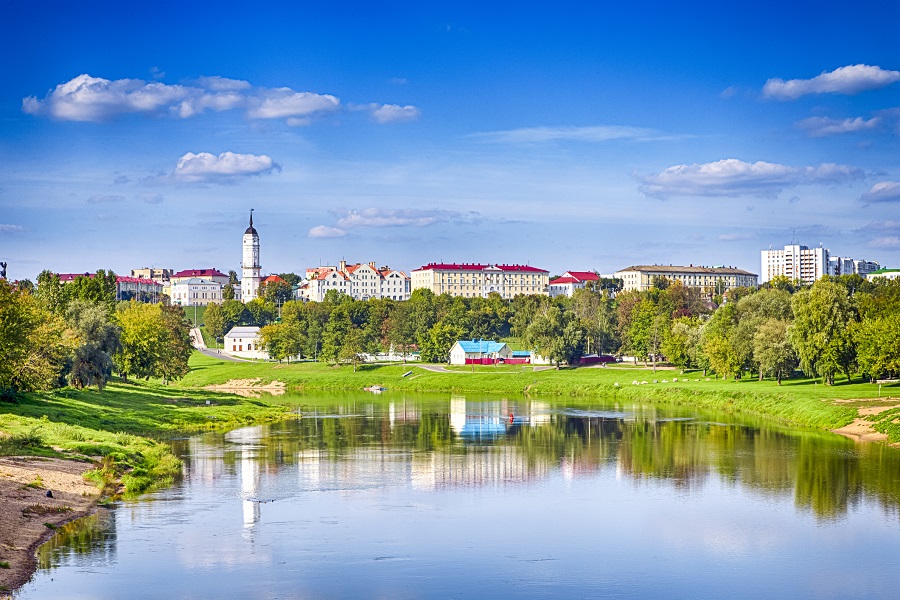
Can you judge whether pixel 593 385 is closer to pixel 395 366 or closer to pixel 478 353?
pixel 395 366

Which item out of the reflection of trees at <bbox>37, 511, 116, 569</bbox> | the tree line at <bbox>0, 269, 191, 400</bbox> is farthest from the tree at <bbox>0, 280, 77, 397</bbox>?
the reflection of trees at <bbox>37, 511, 116, 569</bbox>

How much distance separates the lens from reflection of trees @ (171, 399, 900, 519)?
147ft

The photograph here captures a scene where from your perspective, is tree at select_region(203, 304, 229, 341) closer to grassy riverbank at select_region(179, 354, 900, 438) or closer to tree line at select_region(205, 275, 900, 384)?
tree line at select_region(205, 275, 900, 384)

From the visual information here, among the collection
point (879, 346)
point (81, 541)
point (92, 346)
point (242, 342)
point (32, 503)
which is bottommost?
point (81, 541)

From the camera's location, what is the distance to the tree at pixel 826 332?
7669 centimetres

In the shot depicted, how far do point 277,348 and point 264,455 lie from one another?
293 feet

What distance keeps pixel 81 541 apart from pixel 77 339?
40.6 meters

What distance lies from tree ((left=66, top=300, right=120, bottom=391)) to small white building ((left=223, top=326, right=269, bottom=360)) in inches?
3363

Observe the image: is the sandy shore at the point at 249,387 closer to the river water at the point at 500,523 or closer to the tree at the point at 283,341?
the tree at the point at 283,341

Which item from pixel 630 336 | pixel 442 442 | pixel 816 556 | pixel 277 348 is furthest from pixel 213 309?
pixel 816 556

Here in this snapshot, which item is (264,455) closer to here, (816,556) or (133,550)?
(133,550)

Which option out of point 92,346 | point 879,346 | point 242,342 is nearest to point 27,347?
point 92,346

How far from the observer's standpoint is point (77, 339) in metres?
69.9

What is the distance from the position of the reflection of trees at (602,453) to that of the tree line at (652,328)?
11.3m
